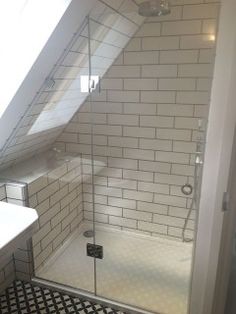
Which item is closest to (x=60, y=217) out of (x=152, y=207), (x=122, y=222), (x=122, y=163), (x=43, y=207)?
(x=43, y=207)

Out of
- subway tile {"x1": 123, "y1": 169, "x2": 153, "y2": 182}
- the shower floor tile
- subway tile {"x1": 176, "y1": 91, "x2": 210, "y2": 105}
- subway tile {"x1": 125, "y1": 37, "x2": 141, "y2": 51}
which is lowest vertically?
the shower floor tile

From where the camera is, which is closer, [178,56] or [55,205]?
[178,56]

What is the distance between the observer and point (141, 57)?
85.5 inches

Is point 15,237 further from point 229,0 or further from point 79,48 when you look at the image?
point 229,0

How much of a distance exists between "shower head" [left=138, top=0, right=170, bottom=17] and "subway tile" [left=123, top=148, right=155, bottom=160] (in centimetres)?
104

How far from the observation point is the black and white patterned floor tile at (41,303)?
1.81 metres

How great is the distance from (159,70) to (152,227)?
4.48 ft

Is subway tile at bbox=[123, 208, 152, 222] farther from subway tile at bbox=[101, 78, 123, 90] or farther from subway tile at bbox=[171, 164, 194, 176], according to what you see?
subway tile at bbox=[101, 78, 123, 90]

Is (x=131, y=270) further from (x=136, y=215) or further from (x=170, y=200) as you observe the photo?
(x=170, y=200)

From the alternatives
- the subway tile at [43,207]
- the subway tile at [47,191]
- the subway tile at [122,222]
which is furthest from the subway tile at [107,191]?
the subway tile at [43,207]

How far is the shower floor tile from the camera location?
6.31 ft

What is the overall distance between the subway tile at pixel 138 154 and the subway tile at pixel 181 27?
0.94m

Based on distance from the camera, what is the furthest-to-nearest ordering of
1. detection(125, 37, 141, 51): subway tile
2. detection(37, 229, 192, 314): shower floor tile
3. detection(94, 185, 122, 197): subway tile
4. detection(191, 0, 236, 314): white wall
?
detection(94, 185, 122, 197): subway tile
detection(125, 37, 141, 51): subway tile
detection(37, 229, 192, 314): shower floor tile
detection(191, 0, 236, 314): white wall

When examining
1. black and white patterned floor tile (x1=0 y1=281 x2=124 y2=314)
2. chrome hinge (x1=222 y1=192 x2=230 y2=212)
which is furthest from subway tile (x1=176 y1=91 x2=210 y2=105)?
black and white patterned floor tile (x1=0 y1=281 x2=124 y2=314)
